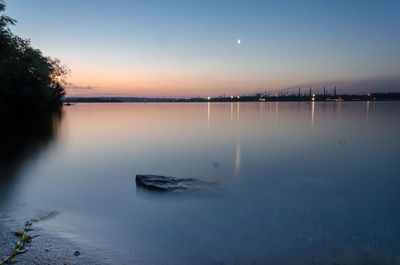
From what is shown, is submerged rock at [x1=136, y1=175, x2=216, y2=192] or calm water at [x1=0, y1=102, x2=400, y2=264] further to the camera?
submerged rock at [x1=136, y1=175, x2=216, y2=192]

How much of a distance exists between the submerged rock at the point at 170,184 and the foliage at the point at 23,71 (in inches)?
Result: 937

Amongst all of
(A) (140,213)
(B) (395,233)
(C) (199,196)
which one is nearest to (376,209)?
(B) (395,233)

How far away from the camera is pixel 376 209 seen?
6930mm

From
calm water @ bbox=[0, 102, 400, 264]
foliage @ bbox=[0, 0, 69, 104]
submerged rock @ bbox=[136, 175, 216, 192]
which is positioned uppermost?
foliage @ bbox=[0, 0, 69, 104]

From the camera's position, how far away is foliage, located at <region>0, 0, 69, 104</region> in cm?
2581

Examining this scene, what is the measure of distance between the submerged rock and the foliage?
23798 millimetres

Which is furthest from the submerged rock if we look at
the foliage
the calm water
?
the foliage

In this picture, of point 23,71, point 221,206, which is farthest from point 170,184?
point 23,71

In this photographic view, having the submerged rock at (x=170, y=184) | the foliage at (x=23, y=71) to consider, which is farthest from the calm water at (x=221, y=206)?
Result: the foliage at (x=23, y=71)

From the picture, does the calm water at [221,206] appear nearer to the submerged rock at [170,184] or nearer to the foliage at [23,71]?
the submerged rock at [170,184]

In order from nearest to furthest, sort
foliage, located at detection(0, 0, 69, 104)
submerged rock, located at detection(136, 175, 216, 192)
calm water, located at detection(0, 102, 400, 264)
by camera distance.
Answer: calm water, located at detection(0, 102, 400, 264)
submerged rock, located at detection(136, 175, 216, 192)
foliage, located at detection(0, 0, 69, 104)

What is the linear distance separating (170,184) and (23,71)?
4474 centimetres

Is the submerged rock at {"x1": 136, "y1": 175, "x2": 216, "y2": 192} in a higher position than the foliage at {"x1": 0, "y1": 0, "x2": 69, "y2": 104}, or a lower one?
lower

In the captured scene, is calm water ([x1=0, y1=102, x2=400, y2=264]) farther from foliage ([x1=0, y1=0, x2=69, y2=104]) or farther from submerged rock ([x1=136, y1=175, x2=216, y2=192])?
foliage ([x1=0, y1=0, x2=69, y2=104])
